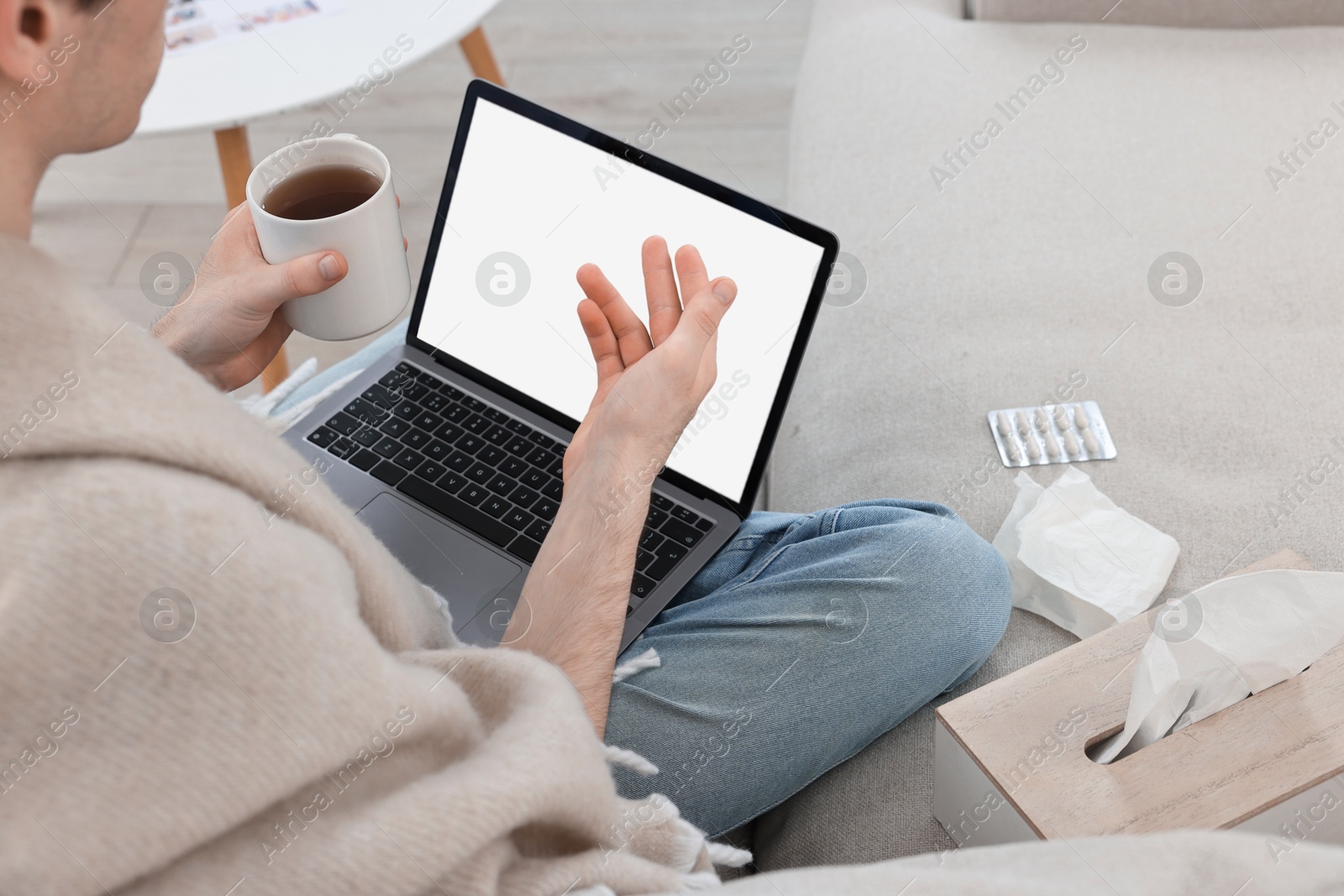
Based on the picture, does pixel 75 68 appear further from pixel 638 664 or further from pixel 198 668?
pixel 638 664

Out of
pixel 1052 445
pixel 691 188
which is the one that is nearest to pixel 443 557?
pixel 691 188

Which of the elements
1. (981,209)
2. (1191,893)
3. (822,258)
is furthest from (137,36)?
(981,209)

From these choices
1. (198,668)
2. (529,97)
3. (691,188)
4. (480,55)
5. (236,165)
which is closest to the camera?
(198,668)

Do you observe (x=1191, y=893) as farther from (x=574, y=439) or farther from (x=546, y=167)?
(x=546, y=167)

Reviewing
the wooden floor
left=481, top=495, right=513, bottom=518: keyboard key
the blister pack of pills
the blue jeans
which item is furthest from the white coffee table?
the blister pack of pills

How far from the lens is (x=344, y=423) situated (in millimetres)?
1021

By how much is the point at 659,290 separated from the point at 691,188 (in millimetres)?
167

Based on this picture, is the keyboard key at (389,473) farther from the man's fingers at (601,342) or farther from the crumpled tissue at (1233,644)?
the crumpled tissue at (1233,644)

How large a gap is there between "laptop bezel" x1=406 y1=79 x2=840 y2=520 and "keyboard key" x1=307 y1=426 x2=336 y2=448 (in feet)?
0.47

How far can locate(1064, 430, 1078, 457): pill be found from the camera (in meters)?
1.04

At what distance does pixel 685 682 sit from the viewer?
0.81 metres

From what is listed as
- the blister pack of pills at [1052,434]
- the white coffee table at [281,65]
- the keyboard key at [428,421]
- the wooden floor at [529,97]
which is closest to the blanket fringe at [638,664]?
the keyboard key at [428,421]

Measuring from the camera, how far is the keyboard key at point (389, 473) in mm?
979

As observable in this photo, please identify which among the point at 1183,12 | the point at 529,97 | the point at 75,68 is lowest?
the point at 529,97
